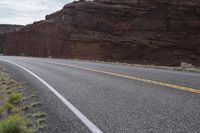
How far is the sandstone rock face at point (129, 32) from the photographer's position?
52.4m

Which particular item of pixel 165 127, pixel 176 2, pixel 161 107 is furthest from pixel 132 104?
pixel 176 2

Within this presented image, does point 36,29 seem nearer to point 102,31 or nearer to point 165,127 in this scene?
point 102,31

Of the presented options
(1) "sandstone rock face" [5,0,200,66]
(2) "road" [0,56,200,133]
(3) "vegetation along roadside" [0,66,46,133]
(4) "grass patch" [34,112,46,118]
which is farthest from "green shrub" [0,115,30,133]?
(1) "sandstone rock face" [5,0,200,66]

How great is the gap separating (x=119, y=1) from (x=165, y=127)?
5578 centimetres

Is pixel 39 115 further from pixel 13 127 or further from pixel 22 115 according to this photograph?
pixel 13 127

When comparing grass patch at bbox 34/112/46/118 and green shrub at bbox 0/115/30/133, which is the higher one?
green shrub at bbox 0/115/30/133

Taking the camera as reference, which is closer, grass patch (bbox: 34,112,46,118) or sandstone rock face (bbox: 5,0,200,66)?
grass patch (bbox: 34,112,46,118)

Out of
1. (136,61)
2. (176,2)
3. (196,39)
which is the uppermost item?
(176,2)

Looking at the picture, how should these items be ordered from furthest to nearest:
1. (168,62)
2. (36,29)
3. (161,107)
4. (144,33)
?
(36,29)
(144,33)
(168,62)
(161,107)

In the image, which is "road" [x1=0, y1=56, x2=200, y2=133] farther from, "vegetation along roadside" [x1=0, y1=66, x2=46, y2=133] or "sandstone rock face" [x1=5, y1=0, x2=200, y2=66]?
"sandstone rock face" [x1=5, y1=0, x2=200, y2=66]

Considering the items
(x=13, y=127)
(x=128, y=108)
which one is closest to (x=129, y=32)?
(x=128, y=108)

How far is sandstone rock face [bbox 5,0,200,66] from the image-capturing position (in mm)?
52406

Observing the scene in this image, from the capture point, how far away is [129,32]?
2178 inches

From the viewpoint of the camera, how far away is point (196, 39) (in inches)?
2095
